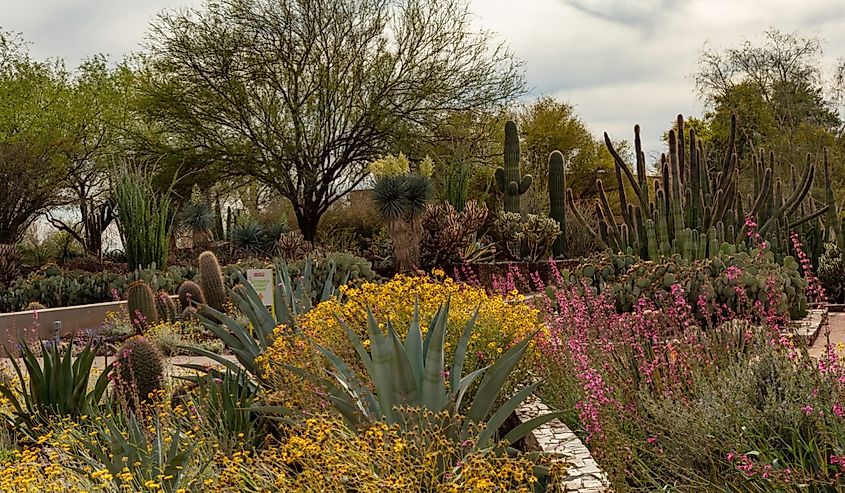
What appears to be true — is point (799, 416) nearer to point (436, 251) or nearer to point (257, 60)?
point (436, 251)

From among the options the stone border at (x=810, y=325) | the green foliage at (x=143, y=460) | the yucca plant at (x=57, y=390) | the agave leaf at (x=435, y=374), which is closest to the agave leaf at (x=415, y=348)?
the agave leaf at (x=435, y=374)

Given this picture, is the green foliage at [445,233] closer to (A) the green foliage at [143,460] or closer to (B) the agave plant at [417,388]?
(B) the agave plant at [417,388]

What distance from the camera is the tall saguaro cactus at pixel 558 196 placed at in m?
22.9

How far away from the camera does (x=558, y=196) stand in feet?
76.1

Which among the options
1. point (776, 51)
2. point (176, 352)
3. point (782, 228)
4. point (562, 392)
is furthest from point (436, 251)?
point (776, 51)

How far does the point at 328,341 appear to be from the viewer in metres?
6.11

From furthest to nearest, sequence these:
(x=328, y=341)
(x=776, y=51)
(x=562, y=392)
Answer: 1. (x=776, y=51)
2. (x=328, y=341)
3. (x=562, y=392)

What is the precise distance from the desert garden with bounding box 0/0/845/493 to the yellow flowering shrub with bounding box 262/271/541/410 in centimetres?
3

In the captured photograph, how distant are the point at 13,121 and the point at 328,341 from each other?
985 inches

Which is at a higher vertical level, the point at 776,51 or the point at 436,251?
the point at 776,51

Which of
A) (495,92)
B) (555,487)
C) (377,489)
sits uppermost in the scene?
(495,92)

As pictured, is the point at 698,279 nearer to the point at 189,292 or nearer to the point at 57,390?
the point at 57,390

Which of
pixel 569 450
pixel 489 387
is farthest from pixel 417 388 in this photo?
pixel 569 450

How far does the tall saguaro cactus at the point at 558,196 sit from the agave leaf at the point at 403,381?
18759 millimetres
